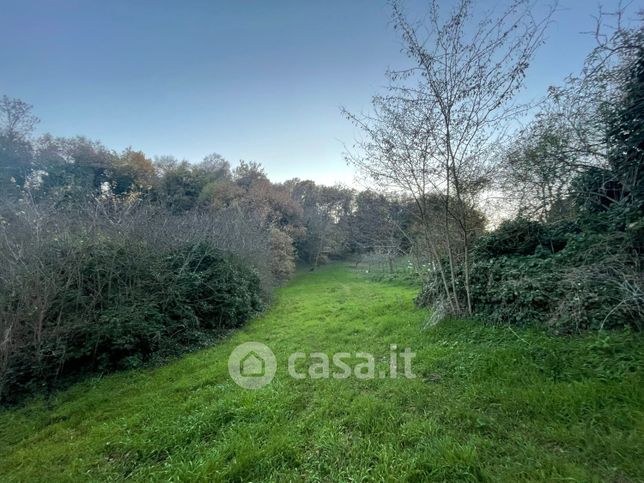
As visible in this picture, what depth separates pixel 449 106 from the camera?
12.6 feet

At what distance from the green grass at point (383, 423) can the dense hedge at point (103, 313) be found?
0.57m

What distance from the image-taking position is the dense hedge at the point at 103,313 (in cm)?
343

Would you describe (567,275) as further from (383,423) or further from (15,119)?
(15,119)

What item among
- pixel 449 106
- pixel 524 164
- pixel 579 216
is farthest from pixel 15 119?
pixel 579 216

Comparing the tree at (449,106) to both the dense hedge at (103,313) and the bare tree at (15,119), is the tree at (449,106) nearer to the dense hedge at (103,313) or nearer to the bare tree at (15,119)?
the dense hedge at (103,313)

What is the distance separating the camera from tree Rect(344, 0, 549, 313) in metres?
3.51

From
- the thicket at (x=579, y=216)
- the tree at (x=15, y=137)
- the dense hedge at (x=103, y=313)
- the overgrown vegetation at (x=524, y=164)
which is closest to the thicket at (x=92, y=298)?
the dense hedge at (x=103, y=313)

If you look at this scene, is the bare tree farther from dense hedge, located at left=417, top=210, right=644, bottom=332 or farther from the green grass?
dense hedge, located at left=417, top=210, right=644, bottom=332

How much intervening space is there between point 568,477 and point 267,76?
30.6 ft

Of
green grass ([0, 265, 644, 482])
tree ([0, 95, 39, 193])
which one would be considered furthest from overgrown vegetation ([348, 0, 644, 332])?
tree ([0, 95, 39, 193])

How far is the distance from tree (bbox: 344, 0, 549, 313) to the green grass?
1884mm

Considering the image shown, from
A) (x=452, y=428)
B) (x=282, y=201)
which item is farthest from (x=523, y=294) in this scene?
(x=282, y=201)

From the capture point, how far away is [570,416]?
5.95ft

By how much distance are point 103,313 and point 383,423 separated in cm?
478
